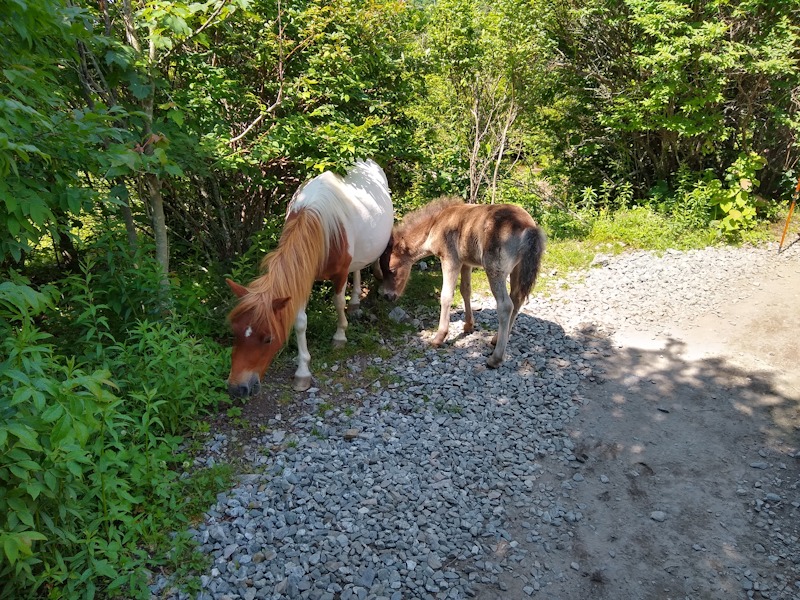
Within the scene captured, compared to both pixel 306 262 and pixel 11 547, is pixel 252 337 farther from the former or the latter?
pixel 11 547

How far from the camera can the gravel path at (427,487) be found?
3064 mm

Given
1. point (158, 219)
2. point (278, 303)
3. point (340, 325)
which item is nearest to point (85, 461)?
point (278, 303)

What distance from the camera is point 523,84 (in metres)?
8.24

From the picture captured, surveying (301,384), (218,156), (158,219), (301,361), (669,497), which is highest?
(218,156)

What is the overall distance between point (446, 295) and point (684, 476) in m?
2.96

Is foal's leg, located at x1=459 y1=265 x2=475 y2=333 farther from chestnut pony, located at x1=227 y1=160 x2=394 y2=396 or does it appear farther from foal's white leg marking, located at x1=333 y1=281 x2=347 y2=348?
foal's white leg marking, located at x1=333 y1=281 x2=347 y2=348

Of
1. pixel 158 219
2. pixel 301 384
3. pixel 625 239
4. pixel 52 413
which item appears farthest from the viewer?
pixel 625 239

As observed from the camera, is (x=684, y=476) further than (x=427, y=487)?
Yes

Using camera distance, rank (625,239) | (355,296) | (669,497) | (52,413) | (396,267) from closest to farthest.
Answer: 1. (52,413)
2. (669,497)
3. (396,267)
4. (355,296)
5. (625,239)

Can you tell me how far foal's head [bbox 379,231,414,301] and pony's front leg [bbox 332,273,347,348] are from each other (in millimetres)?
760

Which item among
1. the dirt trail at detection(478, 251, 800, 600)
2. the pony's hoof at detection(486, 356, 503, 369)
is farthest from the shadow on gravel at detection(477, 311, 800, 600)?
the pony's hoof at detection(486, 356, 503, 369)

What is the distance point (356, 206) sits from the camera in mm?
5594

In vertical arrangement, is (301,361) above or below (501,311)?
below

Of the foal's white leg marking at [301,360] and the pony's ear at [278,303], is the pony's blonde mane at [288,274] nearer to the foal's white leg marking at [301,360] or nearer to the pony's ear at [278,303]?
the pony's ear at [278,303]
